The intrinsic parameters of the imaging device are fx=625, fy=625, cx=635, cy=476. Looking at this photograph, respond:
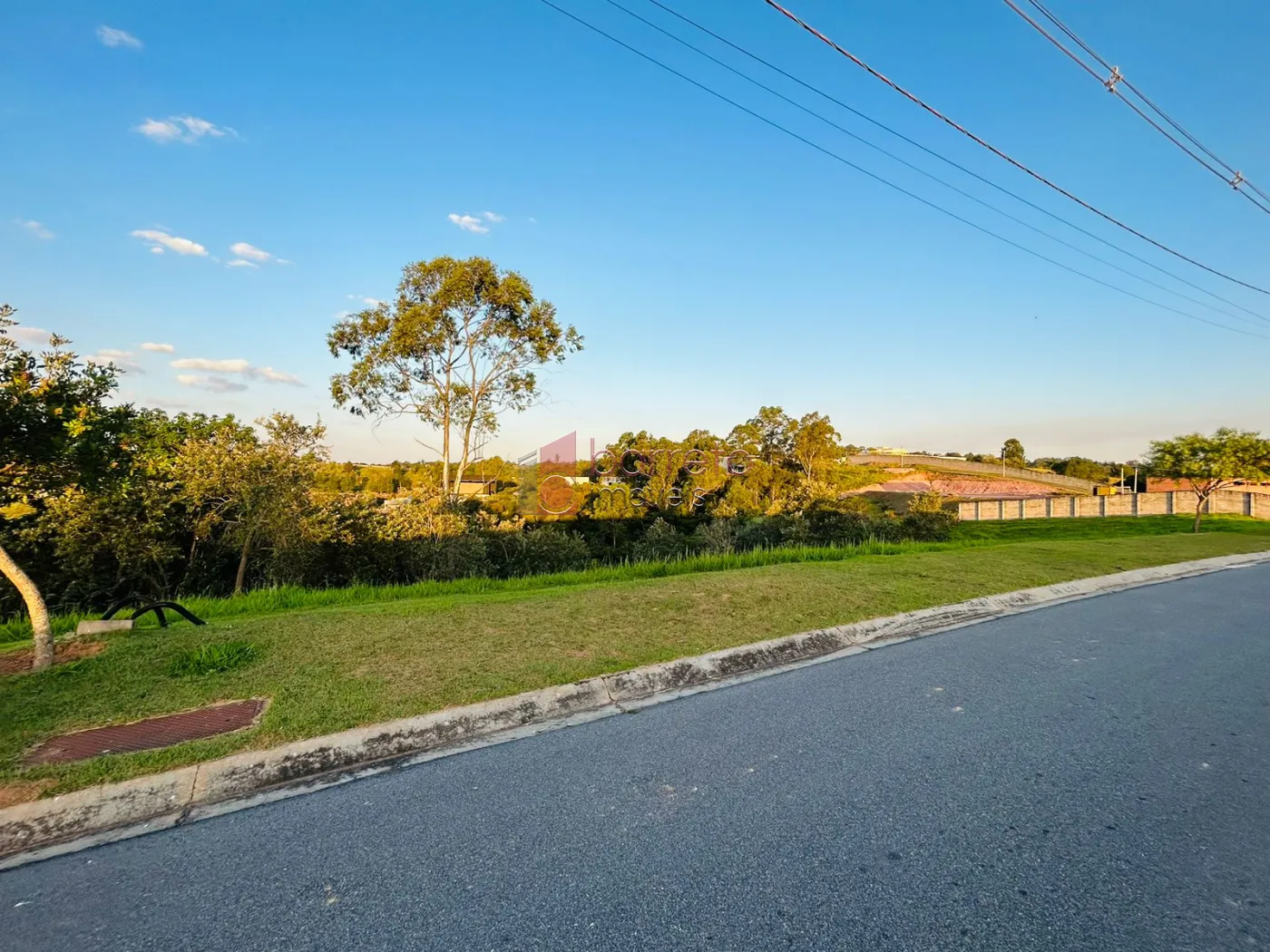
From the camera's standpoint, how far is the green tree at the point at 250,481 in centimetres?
1255

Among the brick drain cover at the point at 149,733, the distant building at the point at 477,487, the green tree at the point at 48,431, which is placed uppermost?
the green tree at the point at 48,431

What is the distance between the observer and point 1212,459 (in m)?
28.5

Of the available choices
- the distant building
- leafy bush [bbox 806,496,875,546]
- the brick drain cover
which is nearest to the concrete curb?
the brick drain cover

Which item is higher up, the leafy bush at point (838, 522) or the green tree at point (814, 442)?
the green tree at point (814, 442)

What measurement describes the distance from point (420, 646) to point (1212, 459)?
36553 mm

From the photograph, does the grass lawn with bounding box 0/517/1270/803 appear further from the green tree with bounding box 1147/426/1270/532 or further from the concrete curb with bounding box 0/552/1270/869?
the green tree with bounding box 1147/426/1270/532

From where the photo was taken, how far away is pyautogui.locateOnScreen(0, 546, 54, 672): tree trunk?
4.42m

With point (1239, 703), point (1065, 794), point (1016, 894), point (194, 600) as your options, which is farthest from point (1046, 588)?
point (194, 600)

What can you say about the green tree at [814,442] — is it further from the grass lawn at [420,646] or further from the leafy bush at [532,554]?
the grass lawn at [420,646]

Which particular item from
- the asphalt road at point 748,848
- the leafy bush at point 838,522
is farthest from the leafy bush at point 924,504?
the asphalt road at point 748,848

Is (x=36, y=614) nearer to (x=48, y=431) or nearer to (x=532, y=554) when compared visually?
(x=48, y=431)

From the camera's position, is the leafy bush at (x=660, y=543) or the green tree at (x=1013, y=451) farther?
the green tree at (x=1013, y=451)

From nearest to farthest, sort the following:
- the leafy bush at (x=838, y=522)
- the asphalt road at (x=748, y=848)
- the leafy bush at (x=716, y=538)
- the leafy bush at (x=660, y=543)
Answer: the asphalt road at (x=748, y=848), the leafy bush at (x=838, y=522), the leafy bush at (x=716, y=538), the leafy bush at (x=660, y=543)

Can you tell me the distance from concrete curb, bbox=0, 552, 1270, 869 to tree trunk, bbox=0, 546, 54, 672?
2194 mm
